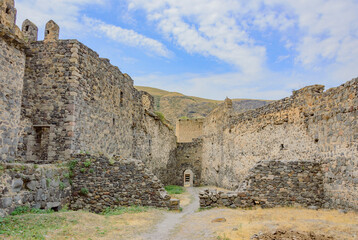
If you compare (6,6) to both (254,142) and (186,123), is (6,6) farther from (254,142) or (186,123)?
(186,123)

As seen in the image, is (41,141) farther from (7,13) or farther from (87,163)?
(7,13)

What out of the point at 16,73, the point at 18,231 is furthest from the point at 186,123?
the point at 18,231

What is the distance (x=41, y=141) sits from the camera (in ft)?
39.0

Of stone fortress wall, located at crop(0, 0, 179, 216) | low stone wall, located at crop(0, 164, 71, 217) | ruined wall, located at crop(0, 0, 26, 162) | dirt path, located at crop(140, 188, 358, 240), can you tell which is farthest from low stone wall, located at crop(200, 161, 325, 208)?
ruined wall, located at crop(0, 0, 26, 162)

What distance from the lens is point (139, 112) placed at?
19406mm

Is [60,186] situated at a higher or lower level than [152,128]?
lower

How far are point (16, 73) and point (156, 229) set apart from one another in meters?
6.81

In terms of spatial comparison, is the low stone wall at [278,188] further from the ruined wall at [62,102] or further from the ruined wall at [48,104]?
the ruined wall at [48,104]

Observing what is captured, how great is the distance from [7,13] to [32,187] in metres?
6.22

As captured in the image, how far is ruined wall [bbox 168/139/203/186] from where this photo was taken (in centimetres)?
2917

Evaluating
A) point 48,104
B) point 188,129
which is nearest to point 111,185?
point 48,104

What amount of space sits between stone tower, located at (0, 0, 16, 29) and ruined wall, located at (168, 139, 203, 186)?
2071cm

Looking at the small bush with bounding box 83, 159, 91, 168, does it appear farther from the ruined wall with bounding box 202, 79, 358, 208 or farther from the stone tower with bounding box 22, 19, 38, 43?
the ruined wall with bounding box 202, 79, 358, 208

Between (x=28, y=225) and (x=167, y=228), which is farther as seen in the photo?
(x=167, y=228)
